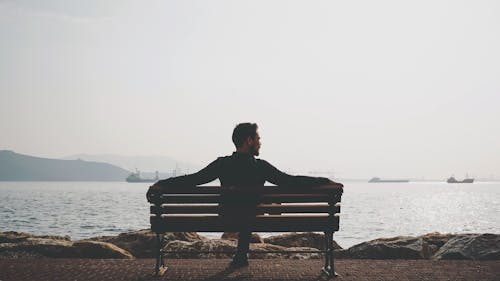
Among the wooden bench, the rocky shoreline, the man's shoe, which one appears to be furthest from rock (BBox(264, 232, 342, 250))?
the wooden bench

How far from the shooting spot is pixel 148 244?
1335 cm

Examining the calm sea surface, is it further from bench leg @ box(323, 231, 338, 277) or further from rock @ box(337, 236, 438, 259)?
bench leg @ box(323, 231, 338, 277)

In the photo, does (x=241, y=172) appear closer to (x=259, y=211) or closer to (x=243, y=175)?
(x=243, y=175)

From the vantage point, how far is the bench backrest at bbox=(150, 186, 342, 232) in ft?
22.7

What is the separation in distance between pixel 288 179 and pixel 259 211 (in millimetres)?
552

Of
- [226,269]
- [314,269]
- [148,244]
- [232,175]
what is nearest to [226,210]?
[232,175]

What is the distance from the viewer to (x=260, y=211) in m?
7.04

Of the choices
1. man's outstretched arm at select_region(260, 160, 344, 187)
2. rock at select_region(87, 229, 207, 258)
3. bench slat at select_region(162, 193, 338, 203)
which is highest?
man's outstretched arm at select_region(260, 160, 344, 187)

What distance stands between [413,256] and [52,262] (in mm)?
6033

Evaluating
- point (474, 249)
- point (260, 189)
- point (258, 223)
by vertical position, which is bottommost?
point (474, 249)

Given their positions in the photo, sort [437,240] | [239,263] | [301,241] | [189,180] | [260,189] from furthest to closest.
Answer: [301,241] → [437,240] → [239,263] → [189,180] → [260,189]

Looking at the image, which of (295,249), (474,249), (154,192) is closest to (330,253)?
(154,192)

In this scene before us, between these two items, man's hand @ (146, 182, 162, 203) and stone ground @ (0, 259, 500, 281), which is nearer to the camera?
man's hand @ (146, 182, 162, 203)

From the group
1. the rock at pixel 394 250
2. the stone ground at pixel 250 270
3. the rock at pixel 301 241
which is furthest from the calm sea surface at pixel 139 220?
the stone ground at pixel 250 270
